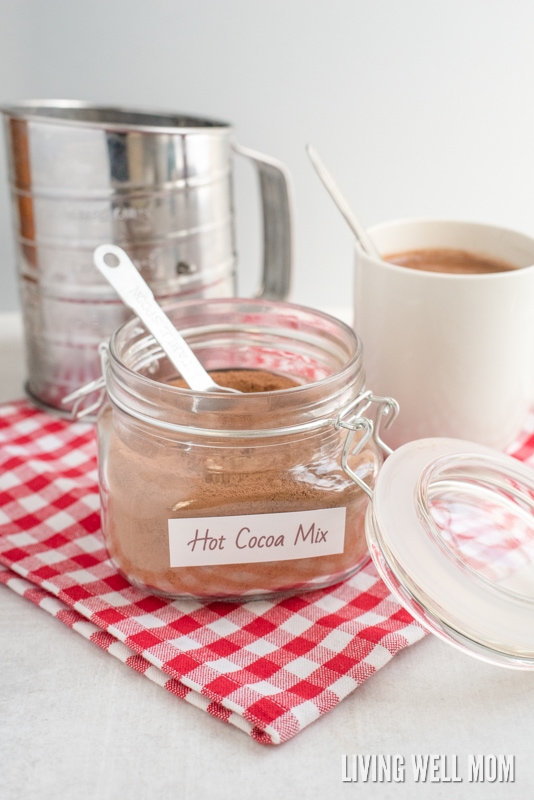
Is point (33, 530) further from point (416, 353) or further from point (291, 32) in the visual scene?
point (291, 32)

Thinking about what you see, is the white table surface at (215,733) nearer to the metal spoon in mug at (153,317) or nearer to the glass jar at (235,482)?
the glass jar at (235,482)

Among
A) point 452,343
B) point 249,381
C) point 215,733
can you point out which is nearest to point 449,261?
point 452,343

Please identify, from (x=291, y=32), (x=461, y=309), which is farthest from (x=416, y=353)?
(x=291, y=32)

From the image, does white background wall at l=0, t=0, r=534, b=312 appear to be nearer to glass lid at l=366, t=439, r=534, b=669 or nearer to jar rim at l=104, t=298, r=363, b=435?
jar rim at l=104, t=298, r=363, b=435

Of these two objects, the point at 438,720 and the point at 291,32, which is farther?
the point at 291,32

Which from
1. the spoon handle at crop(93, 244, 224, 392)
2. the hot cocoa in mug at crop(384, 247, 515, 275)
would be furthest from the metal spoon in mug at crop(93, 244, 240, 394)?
the hot cocoa in mug at crop(384, 247, 515, 275)

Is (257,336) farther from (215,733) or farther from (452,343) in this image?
(215,733)
